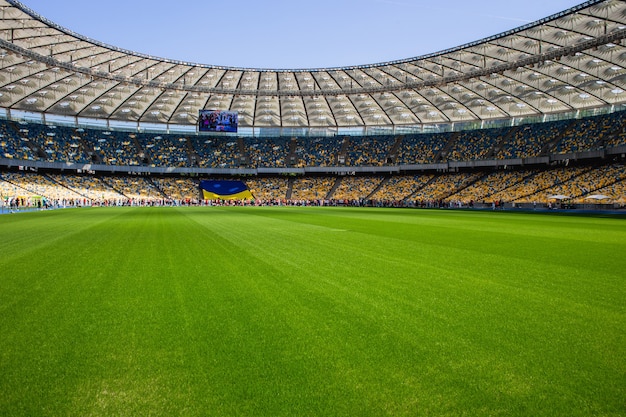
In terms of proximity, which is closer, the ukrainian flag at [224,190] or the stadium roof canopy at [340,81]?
the stadium roof canopy at [340,81]

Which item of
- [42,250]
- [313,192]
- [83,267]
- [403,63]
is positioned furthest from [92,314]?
[313,192]

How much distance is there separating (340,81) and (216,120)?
1848 centimetres

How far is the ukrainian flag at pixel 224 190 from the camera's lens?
69.8 m

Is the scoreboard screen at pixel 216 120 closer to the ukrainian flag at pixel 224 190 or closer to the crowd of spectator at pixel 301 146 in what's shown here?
the ukrainian flag at pixel 224 190

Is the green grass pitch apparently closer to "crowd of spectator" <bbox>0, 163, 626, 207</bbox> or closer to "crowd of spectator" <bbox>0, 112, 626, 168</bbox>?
"crowd of spectator" <bbox>0, 163, 626, 207</bbox>

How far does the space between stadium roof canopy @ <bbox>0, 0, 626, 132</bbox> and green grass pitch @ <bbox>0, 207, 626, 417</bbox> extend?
122 feet

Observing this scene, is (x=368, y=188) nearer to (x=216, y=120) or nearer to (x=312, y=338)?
(x=216, y=120)

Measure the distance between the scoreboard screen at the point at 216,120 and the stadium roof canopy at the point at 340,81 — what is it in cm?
333

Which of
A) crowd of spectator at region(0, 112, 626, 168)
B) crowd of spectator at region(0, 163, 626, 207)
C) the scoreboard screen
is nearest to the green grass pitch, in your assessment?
crowd of spectator at region(0, 163, 626, 207)

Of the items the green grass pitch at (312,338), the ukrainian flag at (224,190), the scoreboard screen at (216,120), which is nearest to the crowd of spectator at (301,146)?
the ukrainian flag at (224,190)

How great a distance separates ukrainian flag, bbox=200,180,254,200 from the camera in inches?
2746

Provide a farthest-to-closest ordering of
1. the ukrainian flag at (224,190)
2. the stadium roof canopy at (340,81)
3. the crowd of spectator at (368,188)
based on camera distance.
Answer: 1. the ukrainian flag at (224,190)
2. the crowd of spectator at (368,188)
3. the stadium roof canopy at (340,81)

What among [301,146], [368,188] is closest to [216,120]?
[301,146]

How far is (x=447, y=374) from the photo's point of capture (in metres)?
3.56
